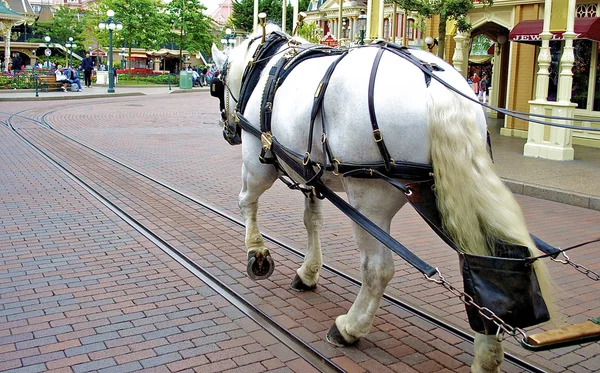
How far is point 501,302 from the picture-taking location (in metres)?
3.09

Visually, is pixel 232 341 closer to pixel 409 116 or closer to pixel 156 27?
pixel 409 116

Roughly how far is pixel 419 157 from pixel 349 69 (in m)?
0.71

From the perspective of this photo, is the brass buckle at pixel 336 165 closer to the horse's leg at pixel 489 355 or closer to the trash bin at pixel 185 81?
the horse's leg at pixel 489 355

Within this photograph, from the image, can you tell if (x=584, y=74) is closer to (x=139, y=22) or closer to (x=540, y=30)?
(x=540, y=30)

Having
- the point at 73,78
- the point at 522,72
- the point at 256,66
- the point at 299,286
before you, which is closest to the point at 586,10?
the point at 522,72

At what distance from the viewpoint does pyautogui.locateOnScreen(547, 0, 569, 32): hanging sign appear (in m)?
12.7

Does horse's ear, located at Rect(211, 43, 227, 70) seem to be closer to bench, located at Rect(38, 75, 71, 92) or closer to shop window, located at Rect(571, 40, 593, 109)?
shop window, located at Rect(571, 40, 593, 109)

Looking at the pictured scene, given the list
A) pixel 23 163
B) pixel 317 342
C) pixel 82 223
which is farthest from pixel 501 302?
pixel 23 163

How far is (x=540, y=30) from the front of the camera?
1414 cm

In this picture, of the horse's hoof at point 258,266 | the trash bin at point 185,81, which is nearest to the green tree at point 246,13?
the trash bin at point 185,81

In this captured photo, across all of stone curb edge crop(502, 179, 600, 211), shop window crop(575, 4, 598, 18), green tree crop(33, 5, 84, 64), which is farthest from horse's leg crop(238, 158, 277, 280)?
green tree crop(33, 5, 84, 64)

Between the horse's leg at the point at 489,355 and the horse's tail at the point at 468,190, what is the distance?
38 cm

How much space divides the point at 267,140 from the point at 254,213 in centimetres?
91

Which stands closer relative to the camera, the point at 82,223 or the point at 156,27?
the point at 82,223
